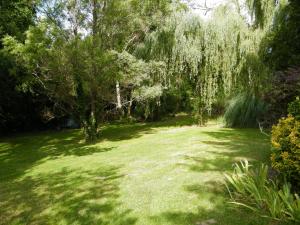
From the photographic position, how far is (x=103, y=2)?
11.8 m

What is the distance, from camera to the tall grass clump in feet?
38.9

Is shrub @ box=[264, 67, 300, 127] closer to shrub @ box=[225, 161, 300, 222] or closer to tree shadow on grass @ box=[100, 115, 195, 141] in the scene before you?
shrub @ box=[225, 161, 300, 222]

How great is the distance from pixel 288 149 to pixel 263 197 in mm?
743

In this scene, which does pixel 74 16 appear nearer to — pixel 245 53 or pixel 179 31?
pixel 179 31

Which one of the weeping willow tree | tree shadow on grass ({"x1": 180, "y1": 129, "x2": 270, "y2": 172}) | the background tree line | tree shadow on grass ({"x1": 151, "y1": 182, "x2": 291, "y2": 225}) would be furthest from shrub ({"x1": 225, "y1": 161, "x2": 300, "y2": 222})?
the weeping willow tree

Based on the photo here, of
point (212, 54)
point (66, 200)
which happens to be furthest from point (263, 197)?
point (212, 54)

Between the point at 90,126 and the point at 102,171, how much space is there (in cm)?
548

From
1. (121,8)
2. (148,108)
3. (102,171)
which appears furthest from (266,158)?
(148,108)

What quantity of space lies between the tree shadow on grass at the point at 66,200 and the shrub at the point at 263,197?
1556 millimetres

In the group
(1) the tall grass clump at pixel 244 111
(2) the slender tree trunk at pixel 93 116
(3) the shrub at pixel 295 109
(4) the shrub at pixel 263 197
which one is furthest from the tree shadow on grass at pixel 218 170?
(2) the slender tree trunk at pixel 93 116

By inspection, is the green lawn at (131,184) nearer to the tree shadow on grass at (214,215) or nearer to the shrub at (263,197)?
the tree shadow on grass at (214,215)

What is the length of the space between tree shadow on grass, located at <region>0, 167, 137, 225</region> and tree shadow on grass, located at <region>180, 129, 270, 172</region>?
1.73m

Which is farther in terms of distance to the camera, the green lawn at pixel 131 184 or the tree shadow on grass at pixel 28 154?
the tree shadow on grass at pixel 28 154

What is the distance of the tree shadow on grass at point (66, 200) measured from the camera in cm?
437
